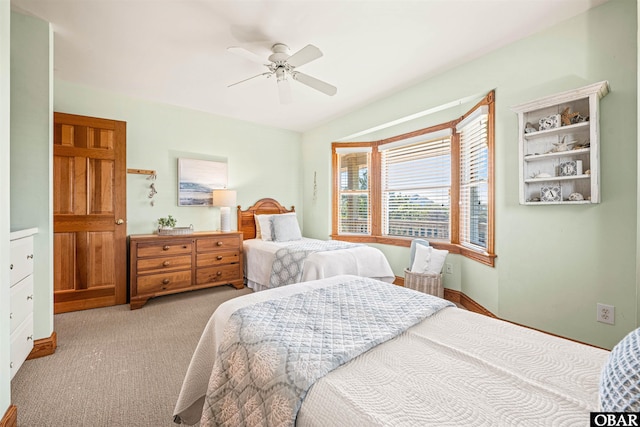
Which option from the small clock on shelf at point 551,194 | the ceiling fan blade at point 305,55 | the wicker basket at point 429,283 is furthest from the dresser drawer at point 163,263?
the small clock on shelf at point 551,194

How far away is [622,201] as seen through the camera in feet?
6.49

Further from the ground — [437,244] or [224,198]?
[224,198]

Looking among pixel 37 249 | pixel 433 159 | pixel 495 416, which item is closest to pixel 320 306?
pixel 495 416

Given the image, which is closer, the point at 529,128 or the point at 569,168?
the point at 569,168

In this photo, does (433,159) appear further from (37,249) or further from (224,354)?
(37,249)

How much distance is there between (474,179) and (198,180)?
374cm

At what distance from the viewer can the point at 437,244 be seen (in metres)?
3.69

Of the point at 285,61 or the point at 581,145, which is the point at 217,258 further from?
the point at 581,145

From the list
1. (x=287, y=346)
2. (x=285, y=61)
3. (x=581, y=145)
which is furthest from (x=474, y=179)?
(x=287, y=346)

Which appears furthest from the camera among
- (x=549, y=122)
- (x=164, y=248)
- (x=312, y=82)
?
(x=164, y=248)

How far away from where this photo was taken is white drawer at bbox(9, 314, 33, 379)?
1833 millimetres

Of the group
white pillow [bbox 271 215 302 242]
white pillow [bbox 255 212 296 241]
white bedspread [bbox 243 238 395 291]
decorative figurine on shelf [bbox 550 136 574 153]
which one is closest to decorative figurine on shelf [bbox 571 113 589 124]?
decorative figurine on shelf [bbox 550 136 574 153]

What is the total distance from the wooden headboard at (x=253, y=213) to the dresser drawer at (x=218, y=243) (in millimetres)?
626

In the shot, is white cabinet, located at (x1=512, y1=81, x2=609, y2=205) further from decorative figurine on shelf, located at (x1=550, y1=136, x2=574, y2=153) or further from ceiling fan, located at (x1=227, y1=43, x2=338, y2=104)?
ceiling fan, located at (x1=227, y1=43, x2=338, y2=104)
